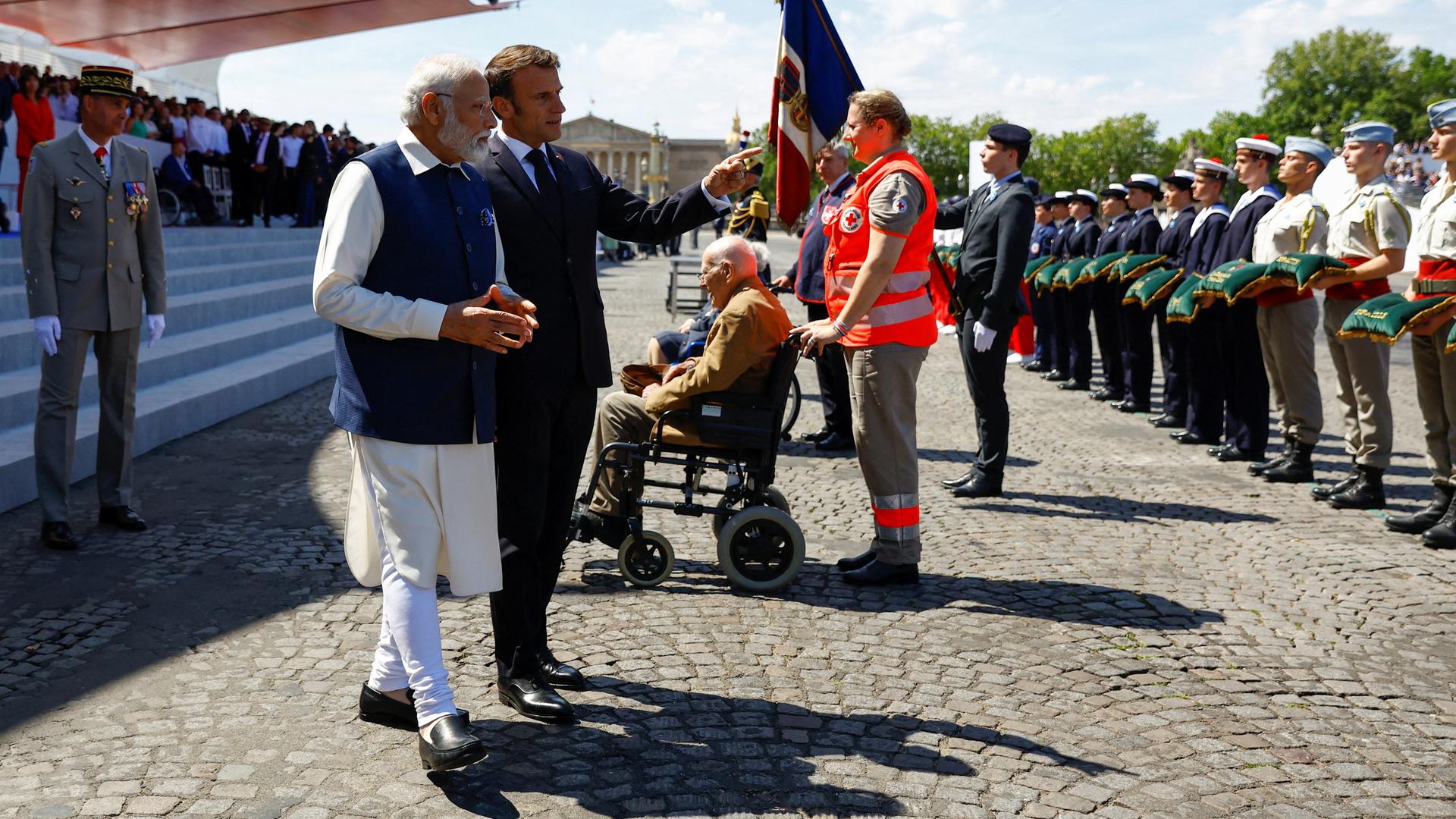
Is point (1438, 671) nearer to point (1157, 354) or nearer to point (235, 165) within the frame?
point (1157, 354)

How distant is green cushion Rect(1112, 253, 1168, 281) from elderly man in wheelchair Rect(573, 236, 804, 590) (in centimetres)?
585

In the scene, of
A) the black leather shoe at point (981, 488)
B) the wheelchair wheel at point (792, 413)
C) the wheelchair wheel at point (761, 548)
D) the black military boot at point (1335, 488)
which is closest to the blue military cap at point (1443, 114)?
the black military boot at point (1335, 488)

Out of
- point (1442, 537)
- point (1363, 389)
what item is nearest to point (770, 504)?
point (1442, 537)

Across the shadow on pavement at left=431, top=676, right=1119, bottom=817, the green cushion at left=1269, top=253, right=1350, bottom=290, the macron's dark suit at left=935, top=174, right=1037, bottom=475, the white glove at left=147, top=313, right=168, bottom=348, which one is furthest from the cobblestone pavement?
the green cushion at left=1269, top=253, right=1350, bottom=290

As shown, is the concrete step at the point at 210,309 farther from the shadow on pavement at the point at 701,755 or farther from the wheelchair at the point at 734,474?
the shadow on pavement at the point at 701,755

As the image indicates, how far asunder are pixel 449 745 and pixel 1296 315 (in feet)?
22.7

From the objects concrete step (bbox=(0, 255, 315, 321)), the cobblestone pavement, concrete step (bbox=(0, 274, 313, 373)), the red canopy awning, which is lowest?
the cobblestone pavement

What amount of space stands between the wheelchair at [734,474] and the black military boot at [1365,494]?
12.8ft

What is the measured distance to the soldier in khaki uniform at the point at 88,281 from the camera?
5949 millimetres

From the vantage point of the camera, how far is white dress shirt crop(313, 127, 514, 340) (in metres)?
3.36

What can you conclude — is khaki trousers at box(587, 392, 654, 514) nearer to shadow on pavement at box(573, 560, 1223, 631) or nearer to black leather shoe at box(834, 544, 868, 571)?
shadow on pavement at box(573, 560, 1223, 631)

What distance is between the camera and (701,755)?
3.76 metres

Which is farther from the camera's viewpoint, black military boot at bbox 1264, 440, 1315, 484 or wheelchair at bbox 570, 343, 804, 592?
black military boot at bbox 1264, 440, 1315, 484

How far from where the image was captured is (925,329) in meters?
5.66
